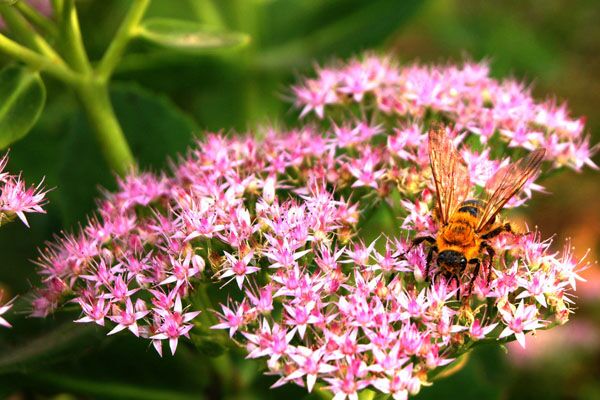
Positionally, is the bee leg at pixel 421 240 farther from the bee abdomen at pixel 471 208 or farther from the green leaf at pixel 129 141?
the green leaf at pixel 129 141

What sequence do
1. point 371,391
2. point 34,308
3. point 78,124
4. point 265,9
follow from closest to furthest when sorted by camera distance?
point 371,391
point 34,308
point 78,124
point 265,9

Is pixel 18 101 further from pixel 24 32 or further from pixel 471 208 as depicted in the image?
pixel 471 208

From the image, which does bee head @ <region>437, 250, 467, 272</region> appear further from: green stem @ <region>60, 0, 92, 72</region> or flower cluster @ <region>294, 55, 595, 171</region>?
green stem @ <region>60, 0, 92, 72</region>

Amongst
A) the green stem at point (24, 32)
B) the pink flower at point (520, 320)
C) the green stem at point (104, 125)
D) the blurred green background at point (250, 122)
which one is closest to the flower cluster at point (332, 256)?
the pink flower at point (520, 320)

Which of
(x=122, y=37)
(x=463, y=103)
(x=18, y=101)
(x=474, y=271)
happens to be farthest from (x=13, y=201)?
(x=463, y=103)

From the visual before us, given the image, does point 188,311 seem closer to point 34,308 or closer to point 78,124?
point 34,308

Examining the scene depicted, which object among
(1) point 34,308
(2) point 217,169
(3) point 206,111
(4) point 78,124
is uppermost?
(3) point 206,111

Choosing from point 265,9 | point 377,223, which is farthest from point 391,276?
point 265,9

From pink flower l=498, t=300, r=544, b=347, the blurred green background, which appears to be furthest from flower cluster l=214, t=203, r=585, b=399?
the blurred green background
